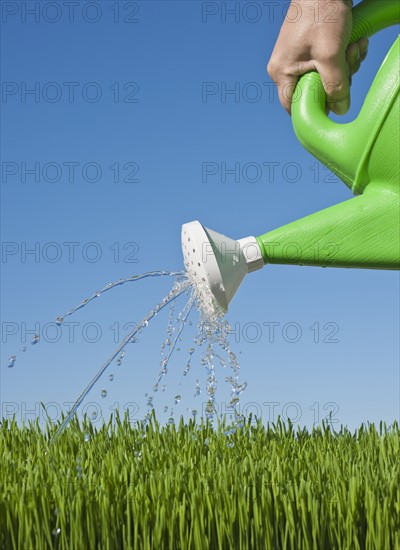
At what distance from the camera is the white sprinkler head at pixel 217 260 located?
206cm

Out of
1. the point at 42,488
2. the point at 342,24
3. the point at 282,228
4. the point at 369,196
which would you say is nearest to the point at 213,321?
the point at 282,228

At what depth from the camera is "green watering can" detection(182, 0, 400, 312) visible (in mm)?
2039

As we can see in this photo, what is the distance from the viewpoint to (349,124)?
83.2 inches

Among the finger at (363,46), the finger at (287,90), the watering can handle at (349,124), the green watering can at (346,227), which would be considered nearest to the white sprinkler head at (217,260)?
the green watering can at (346,227)

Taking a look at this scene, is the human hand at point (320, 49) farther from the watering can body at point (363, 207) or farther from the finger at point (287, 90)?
the watering can body at point (363, 207)

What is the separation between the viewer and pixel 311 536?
1632 mm

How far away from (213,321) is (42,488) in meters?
0.75

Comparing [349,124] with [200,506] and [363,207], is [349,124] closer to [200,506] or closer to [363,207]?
[363,207]

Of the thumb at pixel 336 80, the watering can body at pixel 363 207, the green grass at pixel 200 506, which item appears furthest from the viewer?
the thumb at pixel 336 80

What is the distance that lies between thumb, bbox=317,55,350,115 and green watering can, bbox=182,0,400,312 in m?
0.10

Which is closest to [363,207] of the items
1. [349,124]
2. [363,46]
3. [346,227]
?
[346,227]

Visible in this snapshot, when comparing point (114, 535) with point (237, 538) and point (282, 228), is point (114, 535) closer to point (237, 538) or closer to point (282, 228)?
point (237, 538)

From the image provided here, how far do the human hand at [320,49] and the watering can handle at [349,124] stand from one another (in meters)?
0.03

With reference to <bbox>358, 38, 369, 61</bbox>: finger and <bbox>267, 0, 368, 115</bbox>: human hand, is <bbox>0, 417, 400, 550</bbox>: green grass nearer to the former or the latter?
<bbox>267, 0, 368, 115</bbox>: human hand
